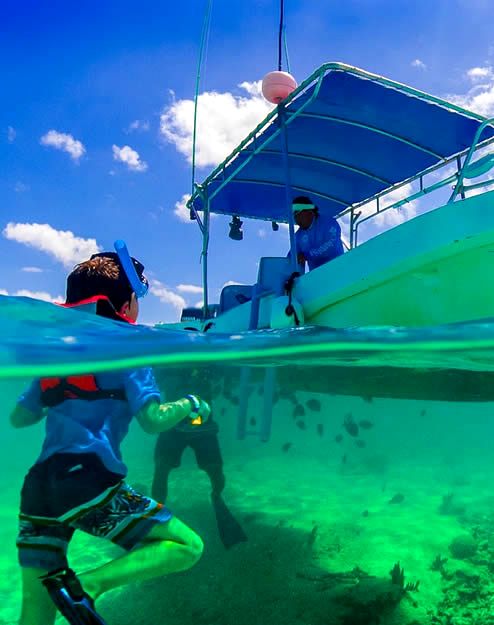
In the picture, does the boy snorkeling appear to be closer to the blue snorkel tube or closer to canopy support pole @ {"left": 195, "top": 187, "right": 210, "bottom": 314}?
the blue snorkel tube

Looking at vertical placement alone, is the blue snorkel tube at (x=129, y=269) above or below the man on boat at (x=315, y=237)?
below

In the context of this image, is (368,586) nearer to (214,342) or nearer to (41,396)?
(214,342)

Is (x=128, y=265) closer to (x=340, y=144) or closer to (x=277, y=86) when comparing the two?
(x=277, y=86)

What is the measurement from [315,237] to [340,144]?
219cm

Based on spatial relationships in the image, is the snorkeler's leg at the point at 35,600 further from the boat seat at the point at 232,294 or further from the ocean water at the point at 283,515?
the boat seat at the point at 232,294

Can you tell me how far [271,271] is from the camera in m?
6.36

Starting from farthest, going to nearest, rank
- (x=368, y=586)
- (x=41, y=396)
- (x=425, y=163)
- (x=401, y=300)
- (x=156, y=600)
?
(x=425, y=163) < (x=368, y=586) < (x=156, y=600) < (x=401, y=300) < (x=41, y=396)

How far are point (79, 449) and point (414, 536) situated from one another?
9556 millimetres

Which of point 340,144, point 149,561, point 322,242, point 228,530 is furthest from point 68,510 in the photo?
point 340,144

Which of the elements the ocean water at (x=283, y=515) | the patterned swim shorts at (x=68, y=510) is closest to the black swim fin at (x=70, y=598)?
the patterned swim shorts at (x=68, y=510)

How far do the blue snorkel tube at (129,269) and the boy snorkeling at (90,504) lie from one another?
23.3 inches

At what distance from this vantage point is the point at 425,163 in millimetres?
8047

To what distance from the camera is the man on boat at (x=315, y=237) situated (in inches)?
265

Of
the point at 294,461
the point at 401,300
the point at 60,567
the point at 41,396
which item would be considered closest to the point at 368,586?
the point at 401,300
